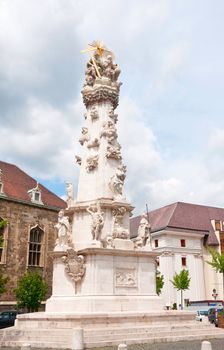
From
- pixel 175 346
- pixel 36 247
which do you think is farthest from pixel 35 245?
pixel 175 346

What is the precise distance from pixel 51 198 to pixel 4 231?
745 cm

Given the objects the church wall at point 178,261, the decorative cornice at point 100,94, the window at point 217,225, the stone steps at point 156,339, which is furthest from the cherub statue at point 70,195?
the window at point 217,225

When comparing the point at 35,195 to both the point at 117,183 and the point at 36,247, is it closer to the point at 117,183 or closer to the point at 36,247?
the point at 36,247

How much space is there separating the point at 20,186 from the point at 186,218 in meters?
23.7

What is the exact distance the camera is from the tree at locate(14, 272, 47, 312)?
32625mm

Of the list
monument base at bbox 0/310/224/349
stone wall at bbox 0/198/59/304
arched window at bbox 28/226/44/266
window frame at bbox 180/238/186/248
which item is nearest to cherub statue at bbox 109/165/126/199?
monument base at bbox 0/310/224/349

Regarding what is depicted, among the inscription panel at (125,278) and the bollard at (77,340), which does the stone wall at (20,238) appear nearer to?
the inscription panel at (125,278)

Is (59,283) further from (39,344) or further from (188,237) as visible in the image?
(188,237)

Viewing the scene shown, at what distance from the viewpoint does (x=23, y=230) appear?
38.0 metres

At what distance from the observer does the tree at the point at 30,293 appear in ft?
107

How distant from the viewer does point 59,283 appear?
1661 centimetres

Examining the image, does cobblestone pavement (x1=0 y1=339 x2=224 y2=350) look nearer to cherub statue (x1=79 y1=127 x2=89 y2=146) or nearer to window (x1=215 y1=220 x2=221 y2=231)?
cherub statue (x1=79 y1=127 x2=89 y2=146)

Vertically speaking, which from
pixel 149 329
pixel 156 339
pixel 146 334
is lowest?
pixel 156 339

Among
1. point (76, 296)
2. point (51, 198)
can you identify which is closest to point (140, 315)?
point (76, 296)
